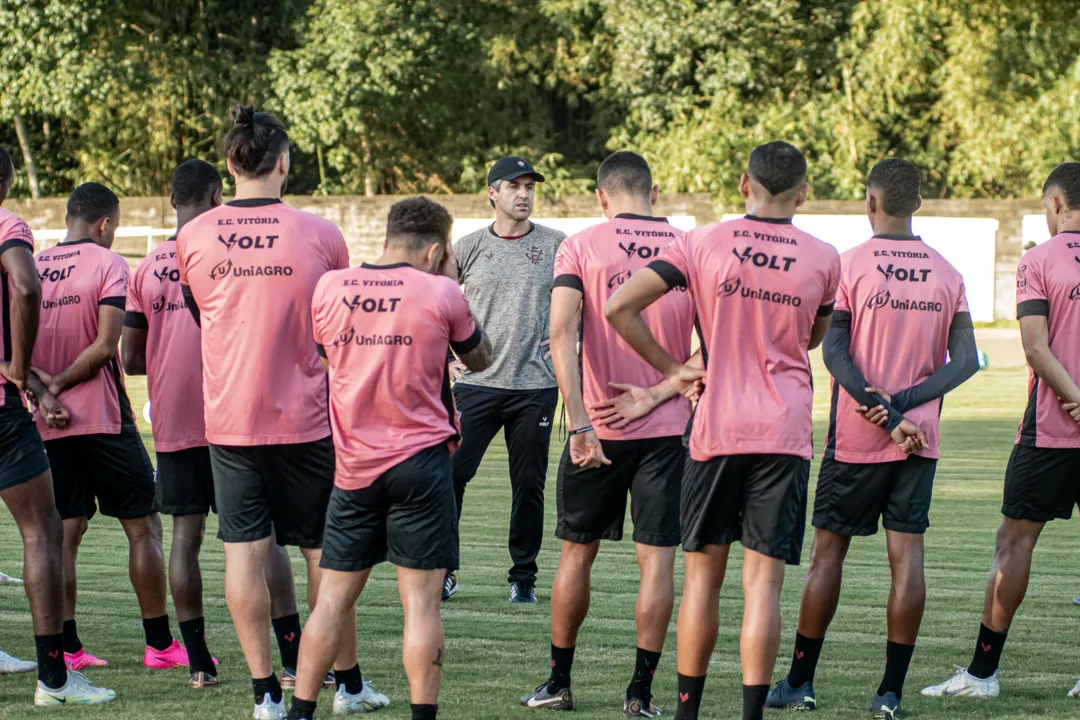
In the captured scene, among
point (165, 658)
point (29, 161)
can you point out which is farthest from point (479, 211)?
point (165, 658)

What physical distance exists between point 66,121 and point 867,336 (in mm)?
30509

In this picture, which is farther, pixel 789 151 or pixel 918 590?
pixel 918 590

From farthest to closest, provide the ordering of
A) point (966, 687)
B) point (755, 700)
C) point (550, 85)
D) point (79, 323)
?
point (550, 85) → point (79, 323) → point (966, 687) → point (755, 700)

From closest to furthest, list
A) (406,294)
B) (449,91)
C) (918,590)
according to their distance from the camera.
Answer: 1. (406,294)
2. (918,590)
3. (449,91)

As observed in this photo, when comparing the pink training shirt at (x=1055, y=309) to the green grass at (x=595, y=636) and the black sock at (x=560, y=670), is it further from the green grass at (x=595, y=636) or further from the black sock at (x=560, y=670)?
the black sock at (x=560, y=670)

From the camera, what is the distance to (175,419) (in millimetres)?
5891

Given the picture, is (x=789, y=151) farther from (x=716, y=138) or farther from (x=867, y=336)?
(x=716, y=138)

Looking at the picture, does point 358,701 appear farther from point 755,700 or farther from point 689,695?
point 755,700

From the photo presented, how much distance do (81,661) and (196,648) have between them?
0.65m

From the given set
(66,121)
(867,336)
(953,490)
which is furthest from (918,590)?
(66,121)

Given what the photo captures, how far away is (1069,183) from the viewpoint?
5.89 metres

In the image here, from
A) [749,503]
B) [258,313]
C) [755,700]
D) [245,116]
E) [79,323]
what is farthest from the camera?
[79,323]

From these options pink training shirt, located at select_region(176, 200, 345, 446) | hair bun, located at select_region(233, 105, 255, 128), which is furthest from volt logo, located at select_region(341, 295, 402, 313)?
hair bun, located at select_region(233, 105, 255, 128)

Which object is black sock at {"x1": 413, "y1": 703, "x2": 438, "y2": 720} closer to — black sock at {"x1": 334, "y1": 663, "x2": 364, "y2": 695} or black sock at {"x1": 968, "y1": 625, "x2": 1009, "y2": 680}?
black sock at {"x1": 334, "y1": 663, "x2": 364, "y2": 695}
